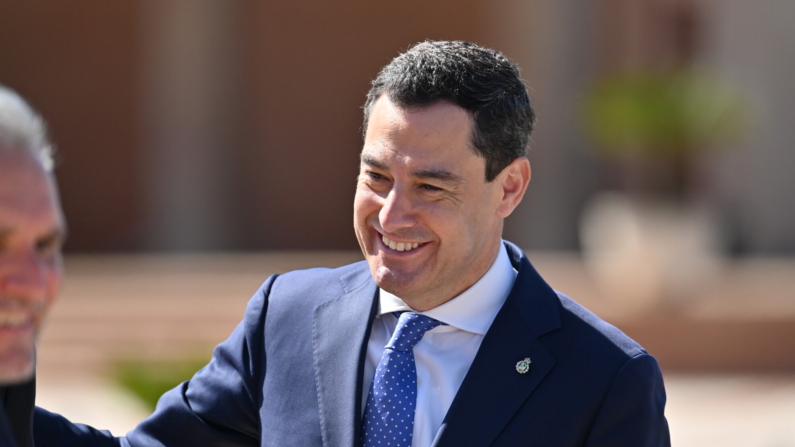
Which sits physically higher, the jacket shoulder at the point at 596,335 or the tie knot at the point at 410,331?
the jacket shoulder at the point at 596,335

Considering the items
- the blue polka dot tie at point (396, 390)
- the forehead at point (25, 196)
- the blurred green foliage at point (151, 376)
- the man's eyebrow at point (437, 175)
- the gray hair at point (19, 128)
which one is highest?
the gray hair at point (19, 128)

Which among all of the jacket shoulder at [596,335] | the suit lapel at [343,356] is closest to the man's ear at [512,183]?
the jacket shoulder at [596,335]

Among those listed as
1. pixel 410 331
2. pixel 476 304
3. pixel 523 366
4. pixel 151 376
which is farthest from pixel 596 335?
pixel 151 376

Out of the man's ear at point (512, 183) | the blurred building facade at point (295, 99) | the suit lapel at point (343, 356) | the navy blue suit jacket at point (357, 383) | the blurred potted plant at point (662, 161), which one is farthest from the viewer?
the blurred building facade at point (295, 99)

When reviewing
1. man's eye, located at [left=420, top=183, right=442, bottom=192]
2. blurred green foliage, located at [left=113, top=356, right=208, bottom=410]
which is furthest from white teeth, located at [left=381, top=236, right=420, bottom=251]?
blurred green foliage, located at [left=113, top=356, right=208, bottom=410]

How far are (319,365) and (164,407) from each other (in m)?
0.40

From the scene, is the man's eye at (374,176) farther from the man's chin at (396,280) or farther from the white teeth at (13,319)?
the white teeth at (13,319)

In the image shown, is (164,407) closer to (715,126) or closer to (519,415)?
(519,415)

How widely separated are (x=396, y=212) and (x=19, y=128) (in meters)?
1.07

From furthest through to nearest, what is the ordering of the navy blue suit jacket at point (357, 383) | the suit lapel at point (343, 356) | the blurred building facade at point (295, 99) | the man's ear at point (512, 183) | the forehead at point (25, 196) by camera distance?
the blurred building facade at point (295, 99)
the man's ear at point (512, 183)
the suit lapel at point (343, 356)
the navy blue suit jacket at point (357, 383)
the forehead at point (25, 196)

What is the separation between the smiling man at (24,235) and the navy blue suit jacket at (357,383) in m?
1.00

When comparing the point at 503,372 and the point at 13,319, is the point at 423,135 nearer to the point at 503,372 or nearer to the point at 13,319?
the point at 503,372

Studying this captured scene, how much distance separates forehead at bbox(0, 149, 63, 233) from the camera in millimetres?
1202

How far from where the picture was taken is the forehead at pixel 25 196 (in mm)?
1202
